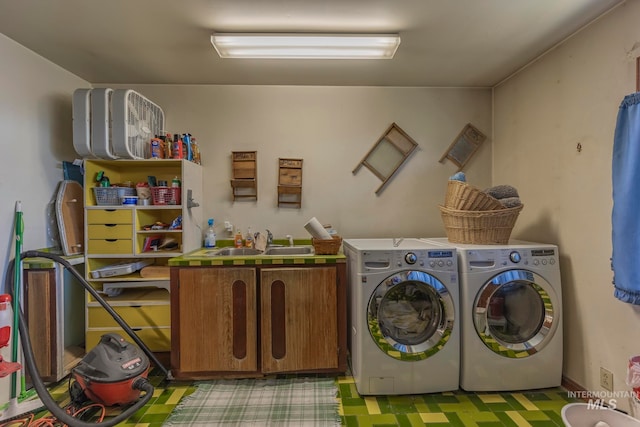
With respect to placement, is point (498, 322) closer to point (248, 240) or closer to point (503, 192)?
point (503, 192)

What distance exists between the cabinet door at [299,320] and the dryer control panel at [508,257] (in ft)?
3.01

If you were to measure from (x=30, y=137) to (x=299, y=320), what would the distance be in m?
2.25

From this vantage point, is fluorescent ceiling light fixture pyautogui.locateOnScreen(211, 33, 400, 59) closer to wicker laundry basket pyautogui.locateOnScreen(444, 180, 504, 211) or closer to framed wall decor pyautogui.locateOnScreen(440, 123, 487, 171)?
wicker laundry basket pyautogui.locateOnScreen(444, 180, 504, 211)

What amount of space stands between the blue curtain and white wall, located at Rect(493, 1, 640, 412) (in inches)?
6.6

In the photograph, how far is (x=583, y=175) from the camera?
6.25ft

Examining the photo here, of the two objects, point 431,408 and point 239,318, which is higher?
point 239,318

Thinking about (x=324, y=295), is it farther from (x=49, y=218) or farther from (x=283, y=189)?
(x=49, y=218)

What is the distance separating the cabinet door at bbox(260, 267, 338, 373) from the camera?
211 cm

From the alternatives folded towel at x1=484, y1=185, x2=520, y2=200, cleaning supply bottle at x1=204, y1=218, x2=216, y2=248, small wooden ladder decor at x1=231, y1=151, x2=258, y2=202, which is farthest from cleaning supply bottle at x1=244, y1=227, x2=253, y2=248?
folded towel at x1=484, y1=185, x2=520, y2=200

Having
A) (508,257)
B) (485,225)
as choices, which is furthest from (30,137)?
(508,257)

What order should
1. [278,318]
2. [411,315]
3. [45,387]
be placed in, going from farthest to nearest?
[278,318] < [411,315] < [45,387]

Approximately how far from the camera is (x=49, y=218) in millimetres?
2275

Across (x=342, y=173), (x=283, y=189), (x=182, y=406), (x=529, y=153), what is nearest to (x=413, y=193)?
(x=342, y=173)

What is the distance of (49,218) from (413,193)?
293 centimetres
